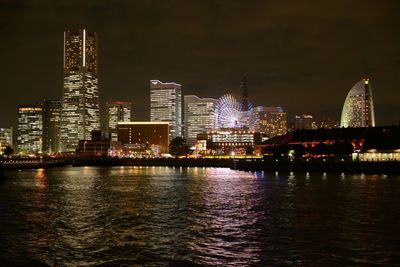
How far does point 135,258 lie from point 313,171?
87.7 m

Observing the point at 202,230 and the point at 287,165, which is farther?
the point at 287,165

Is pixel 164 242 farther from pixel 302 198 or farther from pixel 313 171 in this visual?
pixel 313 171

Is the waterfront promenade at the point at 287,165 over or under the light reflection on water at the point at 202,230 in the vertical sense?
over

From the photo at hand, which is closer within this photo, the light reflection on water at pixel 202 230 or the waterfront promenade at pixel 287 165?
the light reflection on water at pixel 202 230

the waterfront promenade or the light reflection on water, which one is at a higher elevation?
the waterfront promenade

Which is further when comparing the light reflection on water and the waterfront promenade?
the waterfront promenade

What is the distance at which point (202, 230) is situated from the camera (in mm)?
28641

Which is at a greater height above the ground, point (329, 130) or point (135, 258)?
point (329, 130)

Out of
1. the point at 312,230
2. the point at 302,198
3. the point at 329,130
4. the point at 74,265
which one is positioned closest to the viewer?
the point at 74,265

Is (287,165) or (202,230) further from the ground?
(287,165)

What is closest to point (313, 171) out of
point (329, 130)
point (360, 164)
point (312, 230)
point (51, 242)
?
point (360, 164)

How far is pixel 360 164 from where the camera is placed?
9625 centimetres

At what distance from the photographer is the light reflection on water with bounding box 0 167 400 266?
21812mm

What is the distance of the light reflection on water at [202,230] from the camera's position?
21.8 m
